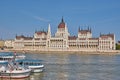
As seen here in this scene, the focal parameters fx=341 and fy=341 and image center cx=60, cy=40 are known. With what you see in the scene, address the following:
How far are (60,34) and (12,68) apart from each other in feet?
440

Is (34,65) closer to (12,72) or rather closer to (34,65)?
(34,65)

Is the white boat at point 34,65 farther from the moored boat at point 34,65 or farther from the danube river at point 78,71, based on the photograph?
the danube river at point 78,71

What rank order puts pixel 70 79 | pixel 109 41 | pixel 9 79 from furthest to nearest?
pixel 109 41 < pixel 70 79 < pixel 9 79

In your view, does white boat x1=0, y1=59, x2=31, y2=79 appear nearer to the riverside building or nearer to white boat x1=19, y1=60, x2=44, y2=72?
white boat x1=19, y1=60, x2=44, y2=72

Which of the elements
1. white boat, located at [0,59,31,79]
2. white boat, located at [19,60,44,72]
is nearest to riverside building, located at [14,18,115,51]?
white boat, located at [19,60,44,72]

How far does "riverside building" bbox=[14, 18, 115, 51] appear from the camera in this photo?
159538 mm

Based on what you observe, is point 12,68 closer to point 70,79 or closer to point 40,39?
point 70,79

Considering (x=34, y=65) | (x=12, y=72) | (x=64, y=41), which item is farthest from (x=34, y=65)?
(x=64, y=41)

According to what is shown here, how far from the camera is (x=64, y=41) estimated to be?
6486 inches

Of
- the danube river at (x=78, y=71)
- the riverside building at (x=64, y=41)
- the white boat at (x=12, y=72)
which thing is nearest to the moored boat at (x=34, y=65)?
the danube river at (x=78, y=71)

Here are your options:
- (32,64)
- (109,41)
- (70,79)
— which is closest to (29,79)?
(70,79)

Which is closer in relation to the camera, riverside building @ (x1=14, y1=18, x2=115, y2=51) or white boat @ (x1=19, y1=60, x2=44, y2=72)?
white boat @ (x1=19, y1=60, x2=44, y2=72)

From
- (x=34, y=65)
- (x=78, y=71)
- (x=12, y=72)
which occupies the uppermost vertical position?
(x=34, y=65)

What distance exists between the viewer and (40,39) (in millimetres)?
173250
